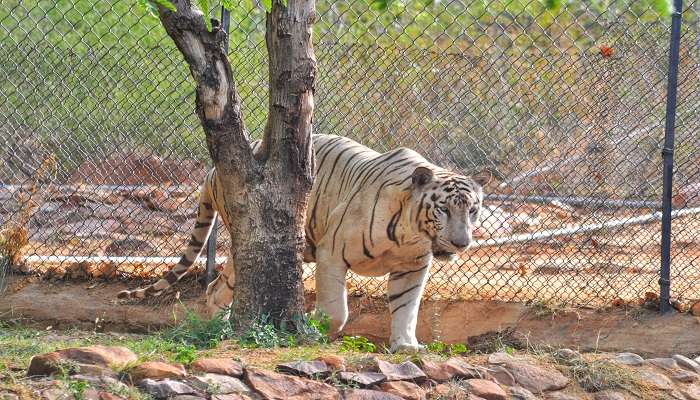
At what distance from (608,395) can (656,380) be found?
376mm

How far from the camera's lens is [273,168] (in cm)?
521

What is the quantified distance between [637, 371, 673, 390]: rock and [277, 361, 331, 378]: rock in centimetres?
168

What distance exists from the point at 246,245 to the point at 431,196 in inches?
51.9

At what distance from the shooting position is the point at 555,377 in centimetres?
495

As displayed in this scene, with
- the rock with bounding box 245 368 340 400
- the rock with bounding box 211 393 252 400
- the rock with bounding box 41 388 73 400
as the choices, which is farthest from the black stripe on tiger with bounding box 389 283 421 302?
the rock with bounding box 41 388 73 400

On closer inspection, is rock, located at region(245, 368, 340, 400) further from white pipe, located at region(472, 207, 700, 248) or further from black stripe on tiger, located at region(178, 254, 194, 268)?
black stripe on tiger, located at region(178, 254, 194, 268)

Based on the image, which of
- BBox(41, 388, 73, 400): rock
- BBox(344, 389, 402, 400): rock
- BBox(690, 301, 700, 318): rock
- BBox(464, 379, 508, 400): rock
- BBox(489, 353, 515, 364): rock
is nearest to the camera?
BBox(41, 388, 73, 400): rock

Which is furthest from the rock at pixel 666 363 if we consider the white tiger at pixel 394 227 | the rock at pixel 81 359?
the rock at pixel 81 359

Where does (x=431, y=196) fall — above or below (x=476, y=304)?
above

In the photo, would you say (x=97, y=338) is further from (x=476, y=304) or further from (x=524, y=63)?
(x=524, y=63)

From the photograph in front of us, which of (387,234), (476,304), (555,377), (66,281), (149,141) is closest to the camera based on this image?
(555,377)

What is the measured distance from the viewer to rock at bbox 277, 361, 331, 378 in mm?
4438

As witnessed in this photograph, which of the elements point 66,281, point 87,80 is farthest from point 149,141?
point 66,281

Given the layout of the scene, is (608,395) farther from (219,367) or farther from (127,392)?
(127,392)
